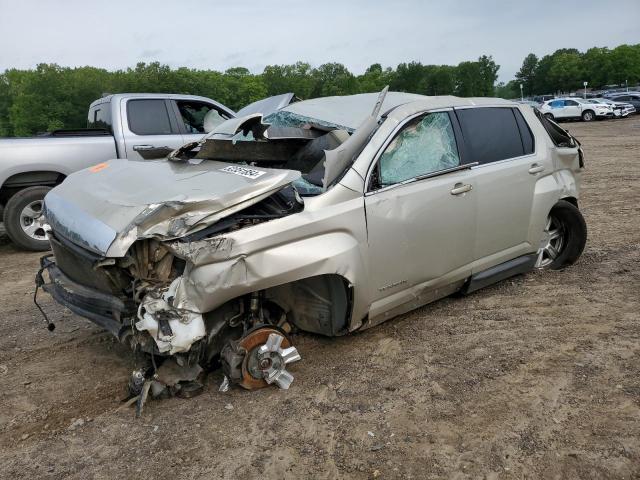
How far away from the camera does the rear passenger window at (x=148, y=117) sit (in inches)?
318

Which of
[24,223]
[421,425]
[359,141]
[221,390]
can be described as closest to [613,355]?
[421,425]

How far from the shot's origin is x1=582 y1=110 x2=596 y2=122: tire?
3133cm

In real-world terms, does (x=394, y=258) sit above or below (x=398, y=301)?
above

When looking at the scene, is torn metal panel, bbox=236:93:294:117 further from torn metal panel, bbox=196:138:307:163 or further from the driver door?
the driver door

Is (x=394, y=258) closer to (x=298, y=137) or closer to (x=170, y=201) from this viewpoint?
(x=298, y=137)

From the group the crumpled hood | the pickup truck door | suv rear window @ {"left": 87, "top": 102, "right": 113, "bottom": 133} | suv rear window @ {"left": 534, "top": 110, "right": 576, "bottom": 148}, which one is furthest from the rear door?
suv rear window @ {"left": 87, "top": 102, "right": 113, "bottom": 133}

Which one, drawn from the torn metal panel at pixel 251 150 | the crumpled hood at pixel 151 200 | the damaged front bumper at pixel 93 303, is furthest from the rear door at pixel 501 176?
the damaged front bumper at pixel 93 303

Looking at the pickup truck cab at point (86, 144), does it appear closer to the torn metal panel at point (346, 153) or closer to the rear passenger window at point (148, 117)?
the rear passenger window at point (148, 117)

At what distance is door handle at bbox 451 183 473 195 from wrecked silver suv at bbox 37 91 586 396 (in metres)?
0.02

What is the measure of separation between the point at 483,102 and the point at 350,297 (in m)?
2.28

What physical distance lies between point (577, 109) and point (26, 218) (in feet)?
104

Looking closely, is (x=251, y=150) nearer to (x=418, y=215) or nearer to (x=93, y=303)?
(x=418, y=215)

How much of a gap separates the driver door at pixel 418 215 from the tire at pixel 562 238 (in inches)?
57.2

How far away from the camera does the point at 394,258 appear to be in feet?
12.6
